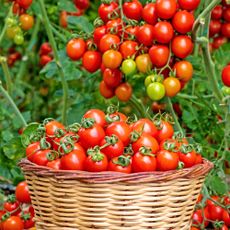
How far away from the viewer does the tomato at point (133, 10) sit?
8.04 feet

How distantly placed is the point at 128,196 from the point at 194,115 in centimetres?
108

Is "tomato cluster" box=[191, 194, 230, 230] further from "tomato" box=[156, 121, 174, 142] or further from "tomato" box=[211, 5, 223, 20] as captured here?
"tomato" box=[211, 5, 223, 20]

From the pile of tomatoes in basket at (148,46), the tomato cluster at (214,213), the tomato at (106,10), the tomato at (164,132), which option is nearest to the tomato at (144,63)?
the pile of tomatoes in basket at (148,46)

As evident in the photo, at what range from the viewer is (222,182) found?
259cm

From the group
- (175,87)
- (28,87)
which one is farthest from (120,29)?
(28,87)

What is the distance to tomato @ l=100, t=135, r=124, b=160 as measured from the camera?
1.90 meters

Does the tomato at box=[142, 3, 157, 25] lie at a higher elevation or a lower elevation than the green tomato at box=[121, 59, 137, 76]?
higher

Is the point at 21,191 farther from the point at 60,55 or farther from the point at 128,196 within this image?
the point at 60,55

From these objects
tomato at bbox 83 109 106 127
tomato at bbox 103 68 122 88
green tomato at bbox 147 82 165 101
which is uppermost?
tomato at bbox 83 109 106 127

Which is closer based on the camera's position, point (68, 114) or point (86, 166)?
point (86, 166)

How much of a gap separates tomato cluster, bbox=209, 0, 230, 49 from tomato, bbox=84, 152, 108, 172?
1.19 m

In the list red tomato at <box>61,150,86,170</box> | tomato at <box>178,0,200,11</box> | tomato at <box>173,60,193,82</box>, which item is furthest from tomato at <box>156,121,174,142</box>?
tomato at <box>178,0,200,11</box>

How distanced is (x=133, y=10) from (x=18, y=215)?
74 cm

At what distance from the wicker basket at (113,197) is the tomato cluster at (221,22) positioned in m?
1.07
